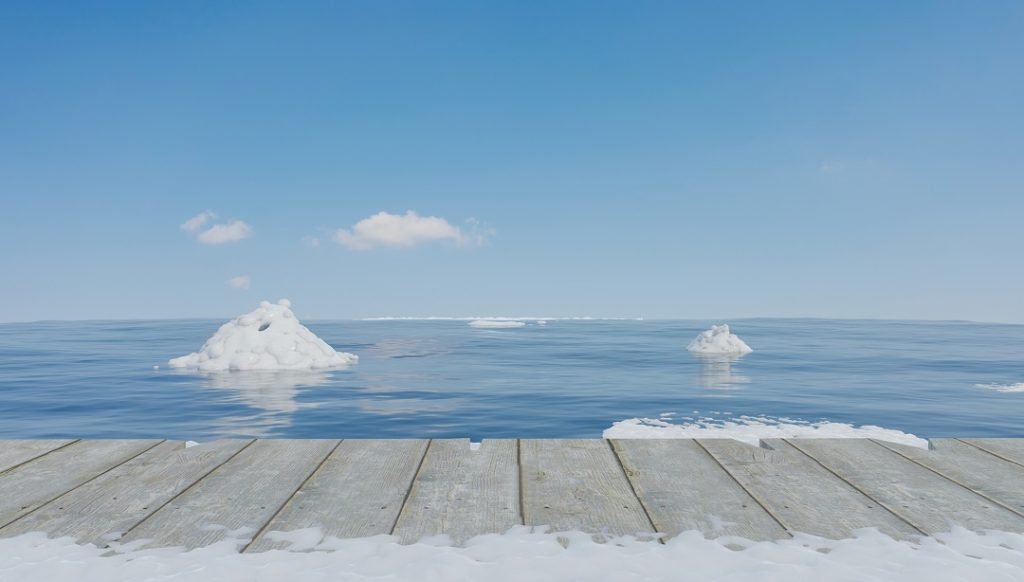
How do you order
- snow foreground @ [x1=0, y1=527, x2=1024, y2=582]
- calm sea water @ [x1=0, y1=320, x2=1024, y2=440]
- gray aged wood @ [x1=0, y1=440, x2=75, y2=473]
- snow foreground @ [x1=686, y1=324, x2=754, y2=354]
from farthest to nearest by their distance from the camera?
snow foreground @ [x1=686, y1=324, x2=754, y2=354], calm sea water @ [x1=0, y1=320, x2=1024, y2=440], gray aged wood @ [x1=0, y1=440, x2=75, y2=473], snow foreground @ [x1=0, y1=527, x2=1024, y2=582]

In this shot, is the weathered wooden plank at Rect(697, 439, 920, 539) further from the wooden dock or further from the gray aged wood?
the gray aged wood

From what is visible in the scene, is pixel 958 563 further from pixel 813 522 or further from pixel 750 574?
pixel 750 574

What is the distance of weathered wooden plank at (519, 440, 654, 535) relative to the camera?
89.0 inches

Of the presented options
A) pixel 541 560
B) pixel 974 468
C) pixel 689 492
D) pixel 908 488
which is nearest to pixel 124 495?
pixel 541 560

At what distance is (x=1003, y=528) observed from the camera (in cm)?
225

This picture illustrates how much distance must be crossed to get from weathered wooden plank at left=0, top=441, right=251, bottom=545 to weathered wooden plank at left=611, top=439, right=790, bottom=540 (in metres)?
1.96

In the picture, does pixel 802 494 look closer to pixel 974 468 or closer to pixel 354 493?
pixel 974 468

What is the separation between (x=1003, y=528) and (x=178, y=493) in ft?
10.5

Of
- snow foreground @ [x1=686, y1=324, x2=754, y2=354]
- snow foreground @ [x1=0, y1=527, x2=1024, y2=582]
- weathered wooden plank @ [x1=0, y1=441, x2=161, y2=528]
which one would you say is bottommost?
snow foreground @ [x1=686, y1=324, x2=754, y2=354]

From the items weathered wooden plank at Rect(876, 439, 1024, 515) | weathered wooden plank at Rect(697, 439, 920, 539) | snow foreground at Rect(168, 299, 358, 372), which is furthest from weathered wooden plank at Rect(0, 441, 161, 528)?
snow foreground at Rect(168, 299, 358, 372)

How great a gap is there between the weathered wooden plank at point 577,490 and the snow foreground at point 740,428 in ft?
16.9

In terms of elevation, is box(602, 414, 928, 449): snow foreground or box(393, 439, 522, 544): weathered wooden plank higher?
box(393, 439, 522, 544): weathered wooden plank

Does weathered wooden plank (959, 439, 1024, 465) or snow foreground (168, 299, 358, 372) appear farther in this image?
snow foreground (168, 299, 358, 372)

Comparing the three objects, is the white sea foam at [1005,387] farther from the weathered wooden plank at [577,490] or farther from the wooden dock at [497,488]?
the weathered wooden plank at [577,490]
